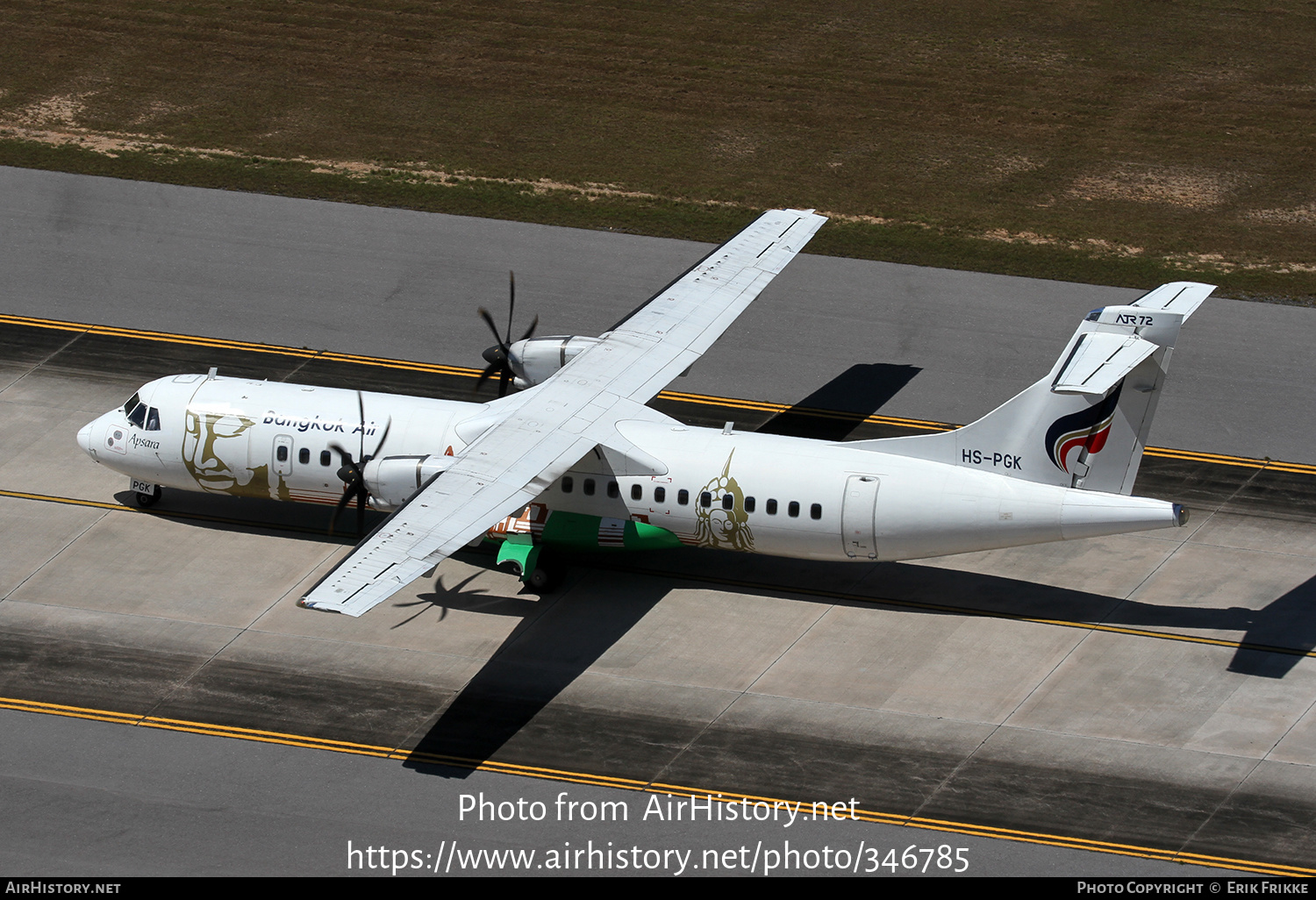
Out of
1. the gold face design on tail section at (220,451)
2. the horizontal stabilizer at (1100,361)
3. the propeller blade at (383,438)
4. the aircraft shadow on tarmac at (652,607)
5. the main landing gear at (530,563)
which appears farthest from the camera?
the gold face design on tail section at (220,451)

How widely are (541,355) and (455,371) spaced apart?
Result: 7.68 m

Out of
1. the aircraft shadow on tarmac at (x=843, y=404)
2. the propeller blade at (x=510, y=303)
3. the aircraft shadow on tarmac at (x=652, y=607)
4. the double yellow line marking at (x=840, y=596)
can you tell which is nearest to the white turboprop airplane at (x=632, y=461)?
the propeller blade at (x=510, y=303)

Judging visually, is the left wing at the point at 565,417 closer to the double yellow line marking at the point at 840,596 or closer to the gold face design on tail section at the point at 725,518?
the gold face design on tail section at the point at 725,518

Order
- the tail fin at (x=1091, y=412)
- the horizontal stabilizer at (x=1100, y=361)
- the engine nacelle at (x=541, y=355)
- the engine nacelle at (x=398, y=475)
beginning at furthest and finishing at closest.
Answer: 1. the engine nacelle at (x=541, y=355)
2. the engine nacelle at (x=398, y=475)
3. the tail fin at (x=1091, y=412)
4. the horizontal stabilizer at (x=1100, y=361)

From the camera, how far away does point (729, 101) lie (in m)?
62.0

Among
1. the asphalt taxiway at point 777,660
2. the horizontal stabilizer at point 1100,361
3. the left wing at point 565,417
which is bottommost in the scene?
the asphalt taxiway at point 777,660

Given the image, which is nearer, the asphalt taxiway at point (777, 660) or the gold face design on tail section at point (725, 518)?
the asphalt taxiway at point (777, 660)

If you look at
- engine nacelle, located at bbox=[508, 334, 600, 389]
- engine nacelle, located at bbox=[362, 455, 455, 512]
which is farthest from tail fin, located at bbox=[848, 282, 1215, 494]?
engine nacelle, located at bbox=[362, 455, 455, 512]

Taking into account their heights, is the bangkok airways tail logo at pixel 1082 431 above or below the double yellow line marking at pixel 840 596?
above

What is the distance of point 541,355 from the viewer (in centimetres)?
3838

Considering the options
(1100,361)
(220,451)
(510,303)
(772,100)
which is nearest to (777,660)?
(1100,361)

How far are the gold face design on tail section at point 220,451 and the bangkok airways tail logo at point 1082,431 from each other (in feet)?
60.3

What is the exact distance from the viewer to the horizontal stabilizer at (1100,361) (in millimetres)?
31219

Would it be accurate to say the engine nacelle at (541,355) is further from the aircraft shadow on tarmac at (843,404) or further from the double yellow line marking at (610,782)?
the double yellow line marking at (610,782)
